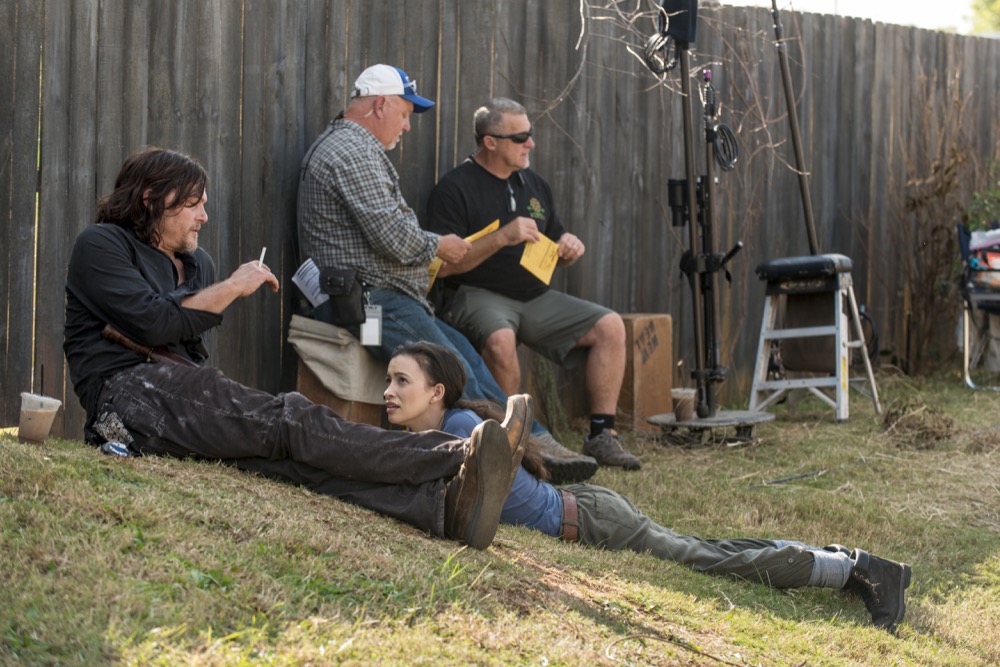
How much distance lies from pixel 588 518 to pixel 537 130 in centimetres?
358

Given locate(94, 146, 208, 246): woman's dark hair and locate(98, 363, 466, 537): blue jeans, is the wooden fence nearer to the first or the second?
locate(94, 146, 208, 246): woman's dark hair

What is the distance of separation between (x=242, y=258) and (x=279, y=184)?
41 centimetres

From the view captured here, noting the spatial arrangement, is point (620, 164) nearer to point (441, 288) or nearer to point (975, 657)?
point (441, 288)

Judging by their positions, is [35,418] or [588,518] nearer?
[35,418]

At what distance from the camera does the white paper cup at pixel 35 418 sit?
14.3 ft

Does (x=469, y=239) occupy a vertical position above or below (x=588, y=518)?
above

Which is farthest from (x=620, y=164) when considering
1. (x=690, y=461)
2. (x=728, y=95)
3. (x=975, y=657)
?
(x=975, y=657)

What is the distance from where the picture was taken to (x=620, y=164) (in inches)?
336

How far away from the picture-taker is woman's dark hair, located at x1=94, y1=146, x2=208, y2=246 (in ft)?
15.9

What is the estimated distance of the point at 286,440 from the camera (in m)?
4.50

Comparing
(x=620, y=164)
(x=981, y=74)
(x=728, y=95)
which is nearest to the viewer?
(x=620, y=164)

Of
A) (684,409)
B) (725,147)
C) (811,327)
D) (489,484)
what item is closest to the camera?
(489,484)

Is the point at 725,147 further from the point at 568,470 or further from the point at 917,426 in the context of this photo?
the point at 568,470

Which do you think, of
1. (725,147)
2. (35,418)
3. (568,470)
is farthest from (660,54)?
(35,418)
